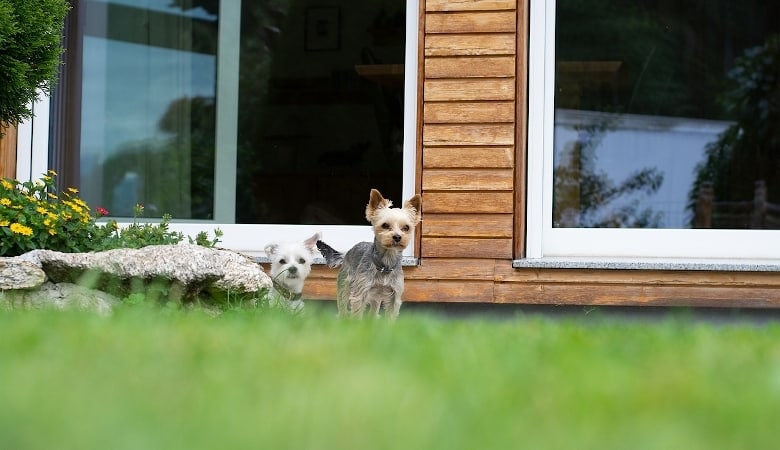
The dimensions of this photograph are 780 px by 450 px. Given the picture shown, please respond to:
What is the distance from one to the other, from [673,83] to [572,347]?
711cm

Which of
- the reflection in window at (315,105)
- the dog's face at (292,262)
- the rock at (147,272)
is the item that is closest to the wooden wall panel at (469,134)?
the dog's face at (292,262)

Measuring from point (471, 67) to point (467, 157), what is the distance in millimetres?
552

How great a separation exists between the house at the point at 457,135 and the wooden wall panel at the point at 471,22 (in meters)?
0.01

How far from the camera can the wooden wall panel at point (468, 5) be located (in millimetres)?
5484

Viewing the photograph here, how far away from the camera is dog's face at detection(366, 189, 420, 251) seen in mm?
4602

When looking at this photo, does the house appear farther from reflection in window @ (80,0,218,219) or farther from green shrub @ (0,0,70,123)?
green shrub @ (0,0,70,123)

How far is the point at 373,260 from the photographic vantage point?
456cm

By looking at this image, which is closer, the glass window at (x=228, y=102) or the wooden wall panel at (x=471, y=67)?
the wooden wall panel at (x=471, y=67)

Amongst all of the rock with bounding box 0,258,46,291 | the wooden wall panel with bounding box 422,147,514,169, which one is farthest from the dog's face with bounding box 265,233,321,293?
the rock with bounding box 0,258,46,291

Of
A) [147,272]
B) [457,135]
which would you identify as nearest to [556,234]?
[457,135]

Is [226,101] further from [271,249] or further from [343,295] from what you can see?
[343,295]

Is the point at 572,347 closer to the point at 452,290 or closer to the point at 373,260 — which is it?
the point at 373,260

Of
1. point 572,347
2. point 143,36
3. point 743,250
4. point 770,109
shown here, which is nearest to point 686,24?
point 770,109

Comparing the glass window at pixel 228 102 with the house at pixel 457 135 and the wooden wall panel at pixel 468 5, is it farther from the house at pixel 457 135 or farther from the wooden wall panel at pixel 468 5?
the wooden wall panel at pixel 468 5
